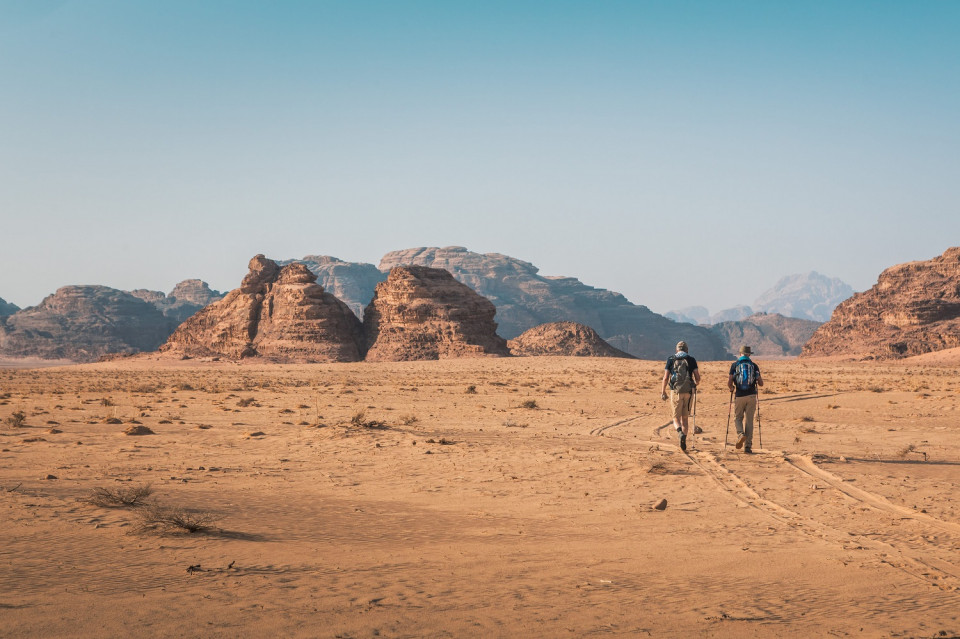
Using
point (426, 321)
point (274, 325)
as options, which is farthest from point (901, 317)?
point (274, 325)

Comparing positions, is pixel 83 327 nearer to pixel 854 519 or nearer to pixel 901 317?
pixel 901 317

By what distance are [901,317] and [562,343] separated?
45193mm

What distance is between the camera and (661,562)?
6785 millimetres

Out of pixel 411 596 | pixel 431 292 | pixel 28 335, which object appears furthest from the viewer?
pixel 28 335

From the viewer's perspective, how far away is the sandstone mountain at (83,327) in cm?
12769

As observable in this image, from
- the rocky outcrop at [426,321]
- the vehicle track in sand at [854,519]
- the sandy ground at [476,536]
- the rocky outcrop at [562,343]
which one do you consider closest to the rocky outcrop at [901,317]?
the rocky outcrop at [562,343]

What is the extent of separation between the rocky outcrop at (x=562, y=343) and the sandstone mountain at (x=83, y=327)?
73.6 metres

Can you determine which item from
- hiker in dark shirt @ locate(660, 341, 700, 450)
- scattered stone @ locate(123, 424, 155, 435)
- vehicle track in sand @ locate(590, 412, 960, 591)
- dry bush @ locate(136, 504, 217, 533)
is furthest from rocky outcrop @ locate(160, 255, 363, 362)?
dry bush @ locate(136, 504, 217, 533)

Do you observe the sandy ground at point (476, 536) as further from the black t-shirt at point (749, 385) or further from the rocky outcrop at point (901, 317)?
the rocky outcrop at point (901, 317)

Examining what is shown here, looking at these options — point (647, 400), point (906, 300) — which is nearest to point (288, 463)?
point (647, 400)

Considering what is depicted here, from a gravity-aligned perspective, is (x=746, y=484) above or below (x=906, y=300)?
below

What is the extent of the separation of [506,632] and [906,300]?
110990 mm

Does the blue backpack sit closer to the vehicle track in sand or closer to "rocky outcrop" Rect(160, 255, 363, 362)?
the vehicle track in sand

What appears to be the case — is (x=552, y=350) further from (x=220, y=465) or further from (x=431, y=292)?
(x=220, y=465)
